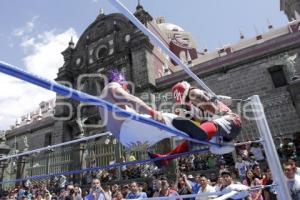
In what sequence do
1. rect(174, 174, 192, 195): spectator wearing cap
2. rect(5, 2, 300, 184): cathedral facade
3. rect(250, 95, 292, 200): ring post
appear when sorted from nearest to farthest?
rect(250, 95, 292, 200): ring post < rect(174, 174, 192, 195): spectator wearing cap < rect(5, 2, 300, 184): cathedral facade

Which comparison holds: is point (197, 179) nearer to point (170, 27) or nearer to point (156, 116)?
point (156, 116)

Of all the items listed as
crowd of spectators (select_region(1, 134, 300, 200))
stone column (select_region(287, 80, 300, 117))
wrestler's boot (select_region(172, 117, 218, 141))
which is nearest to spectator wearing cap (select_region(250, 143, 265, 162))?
crowd of spectators (select_region(1, 134, 300, 200))

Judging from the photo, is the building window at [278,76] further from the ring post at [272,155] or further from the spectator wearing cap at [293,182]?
the ring post at [272,155]

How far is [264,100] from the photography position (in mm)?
14109

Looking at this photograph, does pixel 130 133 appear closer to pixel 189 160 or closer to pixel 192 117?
pixel 192 117

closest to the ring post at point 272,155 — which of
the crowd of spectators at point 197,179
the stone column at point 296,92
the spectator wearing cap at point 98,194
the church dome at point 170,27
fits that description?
the crowd of spectators at point 197,179

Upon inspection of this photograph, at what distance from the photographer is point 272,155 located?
265 cm

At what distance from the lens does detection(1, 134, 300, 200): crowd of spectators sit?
18.5 feet

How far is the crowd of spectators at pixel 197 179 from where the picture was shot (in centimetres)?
563

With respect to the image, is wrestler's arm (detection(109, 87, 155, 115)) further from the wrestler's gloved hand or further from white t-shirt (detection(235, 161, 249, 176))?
white t-shirt (detection(235, 161, 249, 176))

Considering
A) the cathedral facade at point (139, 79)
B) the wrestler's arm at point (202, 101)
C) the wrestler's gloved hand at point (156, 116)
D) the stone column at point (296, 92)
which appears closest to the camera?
the wrestler's gloved hand at point (156, 116)

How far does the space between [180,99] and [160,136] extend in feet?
3.37

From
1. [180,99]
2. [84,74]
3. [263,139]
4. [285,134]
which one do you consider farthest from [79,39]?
[263,139]

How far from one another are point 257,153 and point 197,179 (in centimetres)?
422
